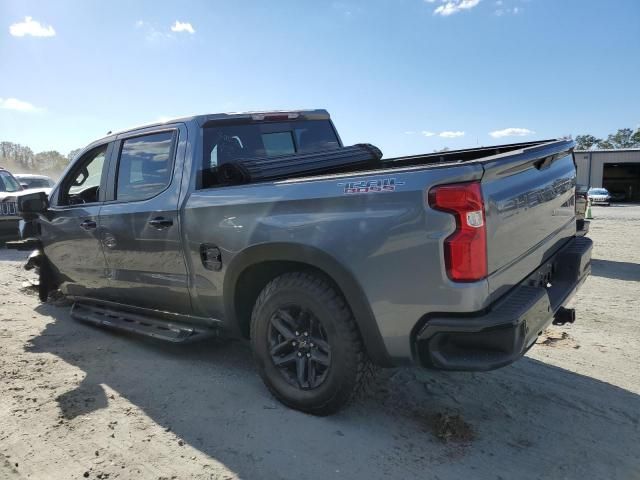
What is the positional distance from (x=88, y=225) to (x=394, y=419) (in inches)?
126

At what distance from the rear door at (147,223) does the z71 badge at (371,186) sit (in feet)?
4.95

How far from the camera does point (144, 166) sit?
415 cm

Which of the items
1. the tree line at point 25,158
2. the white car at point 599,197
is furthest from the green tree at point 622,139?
the tree line at point 25,158

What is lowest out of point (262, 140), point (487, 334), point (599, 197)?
point (599, 197)

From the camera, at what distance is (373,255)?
2668 millimetres

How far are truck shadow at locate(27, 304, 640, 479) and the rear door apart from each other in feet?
2.01

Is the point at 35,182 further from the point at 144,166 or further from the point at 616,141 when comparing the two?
the point at 616,141

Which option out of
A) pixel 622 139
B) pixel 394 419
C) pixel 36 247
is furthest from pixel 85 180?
pixel 622 139

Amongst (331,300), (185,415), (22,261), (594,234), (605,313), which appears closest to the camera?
(331,300)

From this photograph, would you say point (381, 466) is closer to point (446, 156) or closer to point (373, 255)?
point (373, 255)

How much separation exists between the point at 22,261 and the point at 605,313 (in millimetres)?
9381

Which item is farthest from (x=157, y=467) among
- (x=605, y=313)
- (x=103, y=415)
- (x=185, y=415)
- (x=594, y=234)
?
(x=594, y=234)

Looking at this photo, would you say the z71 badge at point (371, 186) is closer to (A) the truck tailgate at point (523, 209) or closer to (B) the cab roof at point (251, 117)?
(A) the truck tailgate at point (523, 209)

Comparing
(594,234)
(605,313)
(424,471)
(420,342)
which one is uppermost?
(420,342)
